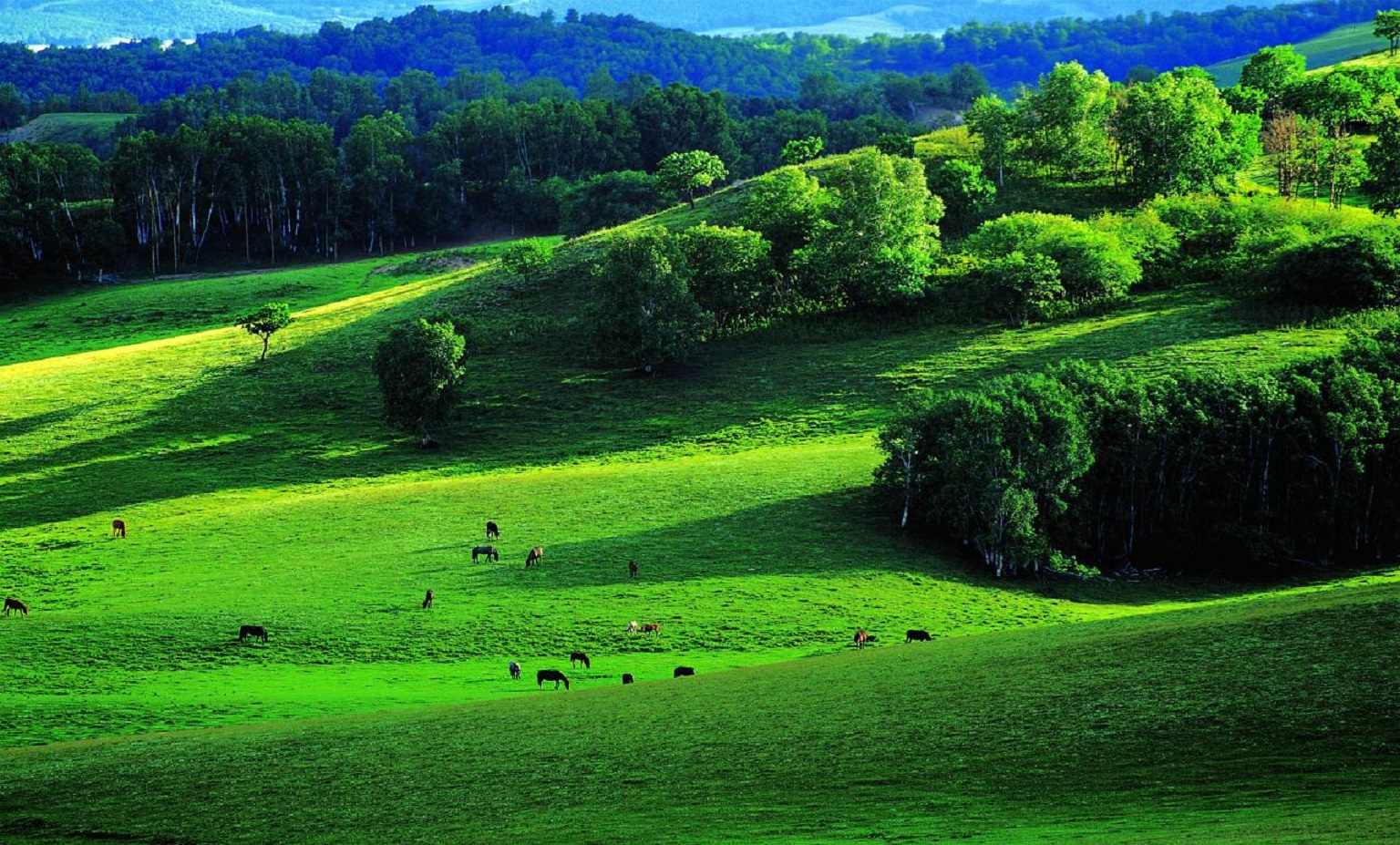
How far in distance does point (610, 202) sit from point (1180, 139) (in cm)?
8103

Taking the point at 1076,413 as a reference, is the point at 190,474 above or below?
below

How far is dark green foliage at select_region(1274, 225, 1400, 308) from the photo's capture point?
93875 millimetres

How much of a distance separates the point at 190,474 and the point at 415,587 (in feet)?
109

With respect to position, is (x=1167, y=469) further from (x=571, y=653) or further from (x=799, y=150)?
(x=799, y=150)

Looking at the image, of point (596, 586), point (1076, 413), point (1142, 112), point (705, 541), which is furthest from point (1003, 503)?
point (1142, 112)

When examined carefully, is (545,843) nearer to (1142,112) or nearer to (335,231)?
(1142,112)

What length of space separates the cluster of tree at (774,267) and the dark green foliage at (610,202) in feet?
198

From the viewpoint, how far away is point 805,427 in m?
90.9

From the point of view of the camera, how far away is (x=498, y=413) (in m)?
98.6

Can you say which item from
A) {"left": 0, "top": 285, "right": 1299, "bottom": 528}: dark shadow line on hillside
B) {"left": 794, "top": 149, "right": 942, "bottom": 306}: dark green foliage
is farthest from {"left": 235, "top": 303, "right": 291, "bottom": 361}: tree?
{"left": 794, "top": 149, "right": 942, "bottom": 306}: dark green foliage

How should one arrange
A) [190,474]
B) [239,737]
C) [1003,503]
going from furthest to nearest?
[190,474] < [1003,503] < [239,737]

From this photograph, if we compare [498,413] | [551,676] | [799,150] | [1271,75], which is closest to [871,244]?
[498,413]

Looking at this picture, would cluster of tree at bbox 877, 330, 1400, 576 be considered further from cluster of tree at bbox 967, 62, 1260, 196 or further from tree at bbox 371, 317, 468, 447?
cluster of tree at bbox 967, 62, 1260, 196

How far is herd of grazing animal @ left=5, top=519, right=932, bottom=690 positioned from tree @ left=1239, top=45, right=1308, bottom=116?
110471 mm
